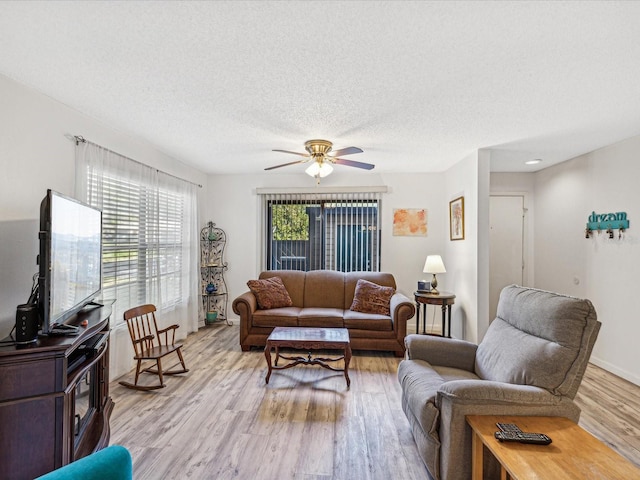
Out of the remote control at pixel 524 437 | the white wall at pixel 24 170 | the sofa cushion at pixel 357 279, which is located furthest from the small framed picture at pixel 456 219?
the white wall at pixel 24 170

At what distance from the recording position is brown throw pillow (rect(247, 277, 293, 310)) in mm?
4336

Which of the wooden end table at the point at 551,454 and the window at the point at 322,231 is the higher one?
the window at the point at 322,231

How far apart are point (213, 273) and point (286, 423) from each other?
3.38 m

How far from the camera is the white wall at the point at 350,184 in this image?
5.12m

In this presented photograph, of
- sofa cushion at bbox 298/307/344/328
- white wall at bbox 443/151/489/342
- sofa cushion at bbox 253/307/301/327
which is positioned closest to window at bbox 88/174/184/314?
sofa cushion at bbox 253/307/301/327

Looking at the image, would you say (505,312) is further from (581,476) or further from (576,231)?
(576,231)

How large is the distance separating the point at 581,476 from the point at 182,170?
4876 millimetres

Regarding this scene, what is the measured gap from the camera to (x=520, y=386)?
5.66ft

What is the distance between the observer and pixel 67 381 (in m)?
1.66

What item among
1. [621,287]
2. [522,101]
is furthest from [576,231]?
[522,101]

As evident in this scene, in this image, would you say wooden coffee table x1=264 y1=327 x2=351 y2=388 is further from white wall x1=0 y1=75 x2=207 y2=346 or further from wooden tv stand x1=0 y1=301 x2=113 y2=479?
white wall x1=0 y1=75 x2=207 y2=346

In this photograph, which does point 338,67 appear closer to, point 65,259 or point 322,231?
point 65,259

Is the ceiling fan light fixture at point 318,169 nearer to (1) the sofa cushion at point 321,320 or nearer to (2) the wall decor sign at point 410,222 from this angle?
(1) the sofa cushion at point 321,320

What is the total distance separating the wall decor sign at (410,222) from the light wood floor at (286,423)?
233cm
